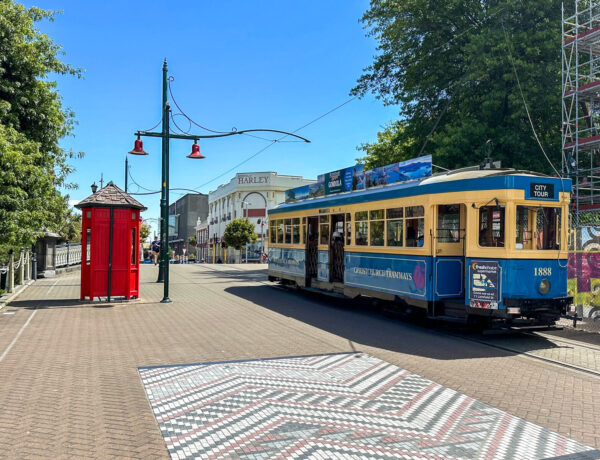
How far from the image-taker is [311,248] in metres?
16.7

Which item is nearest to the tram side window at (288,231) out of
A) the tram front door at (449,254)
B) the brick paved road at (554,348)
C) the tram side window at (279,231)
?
the tram side window at (279,231)

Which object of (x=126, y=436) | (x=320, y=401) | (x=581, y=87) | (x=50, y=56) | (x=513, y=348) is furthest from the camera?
(x=581, y=87)

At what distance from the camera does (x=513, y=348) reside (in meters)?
9.29

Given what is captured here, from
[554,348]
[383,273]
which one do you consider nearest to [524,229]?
[554,348]

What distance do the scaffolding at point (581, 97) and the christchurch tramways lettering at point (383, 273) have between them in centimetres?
998

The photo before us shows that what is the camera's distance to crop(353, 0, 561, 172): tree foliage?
65.7ft

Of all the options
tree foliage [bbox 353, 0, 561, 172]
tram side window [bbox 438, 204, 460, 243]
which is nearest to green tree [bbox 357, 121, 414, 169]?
tree foliage [bbox 353, 0, 561, 172]

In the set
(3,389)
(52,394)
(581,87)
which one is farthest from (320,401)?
(581,87)

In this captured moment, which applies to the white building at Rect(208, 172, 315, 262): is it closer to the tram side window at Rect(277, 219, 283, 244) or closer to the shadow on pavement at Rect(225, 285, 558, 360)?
the tram side window at Rect(277, 219, 283, 244)

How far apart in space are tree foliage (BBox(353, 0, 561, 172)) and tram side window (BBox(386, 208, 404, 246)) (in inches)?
354

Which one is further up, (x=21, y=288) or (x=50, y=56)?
(x=50, y=56)

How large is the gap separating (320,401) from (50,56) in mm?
16448

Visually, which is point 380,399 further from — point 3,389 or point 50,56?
point 50,56

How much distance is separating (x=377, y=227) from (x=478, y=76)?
10805 mm
